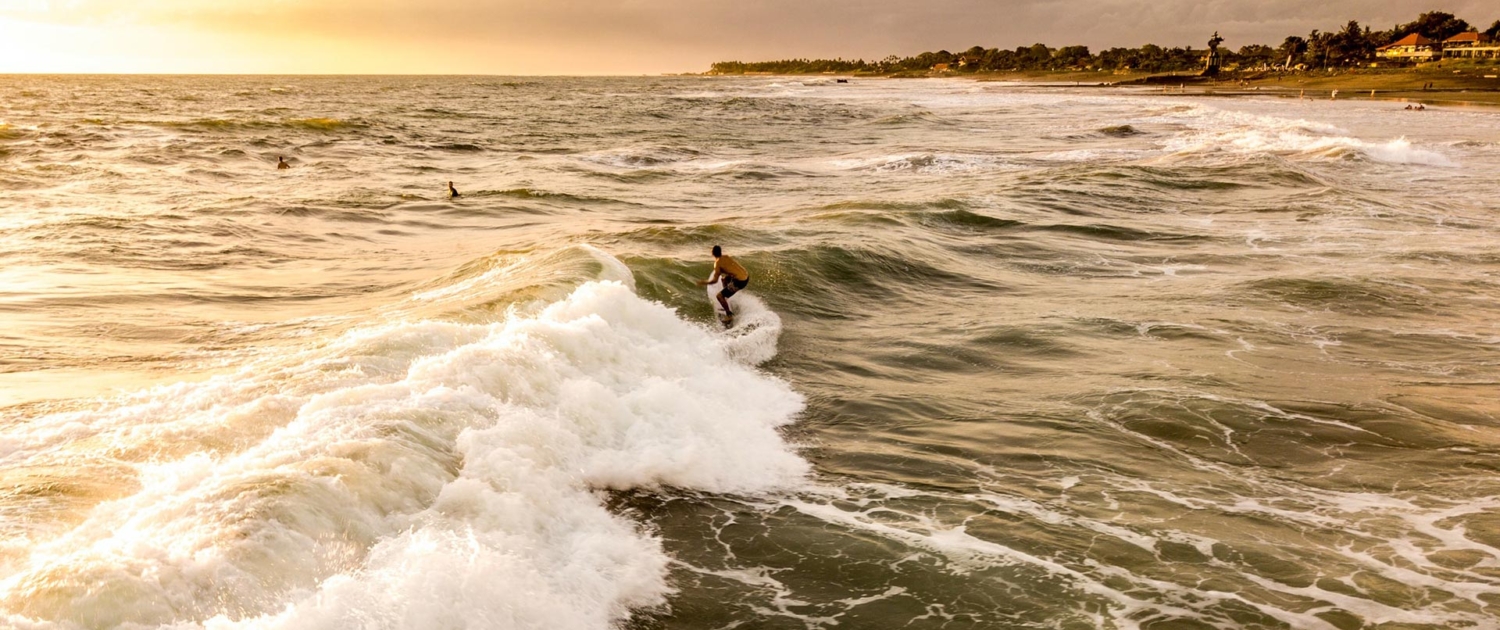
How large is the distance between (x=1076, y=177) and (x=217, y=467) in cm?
2814

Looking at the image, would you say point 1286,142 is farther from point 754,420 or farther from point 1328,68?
point 1328,68

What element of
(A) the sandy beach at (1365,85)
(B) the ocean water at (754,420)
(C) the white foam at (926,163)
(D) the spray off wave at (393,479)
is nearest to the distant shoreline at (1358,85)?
(A) the sandy beach at (1365,85)

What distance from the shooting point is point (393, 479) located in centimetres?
722

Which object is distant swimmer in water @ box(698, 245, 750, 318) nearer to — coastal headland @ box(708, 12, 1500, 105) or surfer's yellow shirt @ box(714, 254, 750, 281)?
surfer's yellow shirt @ box(714, 254, 750, 281)

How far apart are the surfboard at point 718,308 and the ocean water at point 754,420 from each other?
34 centimetres

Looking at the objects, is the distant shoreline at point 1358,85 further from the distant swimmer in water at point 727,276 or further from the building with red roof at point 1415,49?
the distant swimmer in water at point 727,276

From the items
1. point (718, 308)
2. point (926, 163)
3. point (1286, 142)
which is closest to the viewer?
point (718, 308)

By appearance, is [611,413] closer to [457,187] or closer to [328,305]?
[328,305]

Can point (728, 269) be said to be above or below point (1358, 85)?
below

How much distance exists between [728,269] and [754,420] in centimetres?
435

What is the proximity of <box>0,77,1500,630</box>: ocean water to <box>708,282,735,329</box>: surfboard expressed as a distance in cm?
34

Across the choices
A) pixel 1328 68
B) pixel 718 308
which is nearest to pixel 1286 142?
pixel 718 308

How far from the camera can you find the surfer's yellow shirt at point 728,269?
14.4m

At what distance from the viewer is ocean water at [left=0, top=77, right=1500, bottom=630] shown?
21.5 ft
